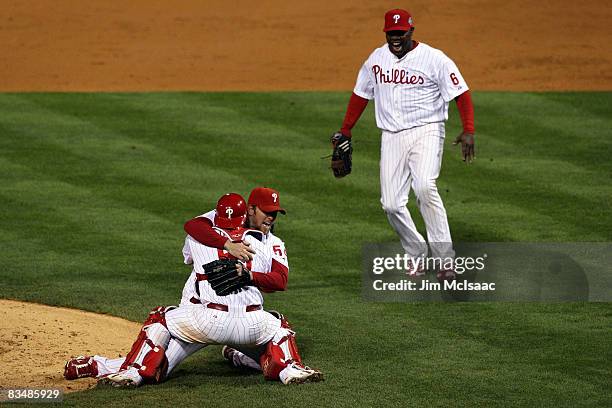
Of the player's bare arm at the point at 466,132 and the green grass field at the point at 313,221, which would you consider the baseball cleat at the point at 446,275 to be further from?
the player's bare arm at the point at 466,132

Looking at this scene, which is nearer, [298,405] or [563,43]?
[298,405]

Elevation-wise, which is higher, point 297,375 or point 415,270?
point 415,270

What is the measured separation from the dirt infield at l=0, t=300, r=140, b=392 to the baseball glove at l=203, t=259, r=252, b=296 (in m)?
0.98

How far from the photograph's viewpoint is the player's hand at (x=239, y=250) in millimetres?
7922

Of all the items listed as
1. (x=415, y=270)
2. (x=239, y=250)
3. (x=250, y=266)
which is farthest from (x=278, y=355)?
(x=415, y=270)

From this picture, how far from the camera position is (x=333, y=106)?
16.6m

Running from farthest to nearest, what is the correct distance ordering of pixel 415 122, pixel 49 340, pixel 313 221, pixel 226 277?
pixel 313 221, pixel 415 122, pixel 49 340, pixel 226 277

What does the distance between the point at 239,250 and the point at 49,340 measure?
6.29ft

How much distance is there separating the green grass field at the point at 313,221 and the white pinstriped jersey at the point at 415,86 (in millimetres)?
1406

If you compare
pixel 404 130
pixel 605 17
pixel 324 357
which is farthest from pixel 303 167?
pixel 605 17

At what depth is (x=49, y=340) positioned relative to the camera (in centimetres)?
914

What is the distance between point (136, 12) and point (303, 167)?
7238mm

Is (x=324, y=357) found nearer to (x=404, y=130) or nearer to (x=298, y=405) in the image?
(x=298, y=405)

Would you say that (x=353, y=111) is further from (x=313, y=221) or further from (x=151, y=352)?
(x=151, y=352)
